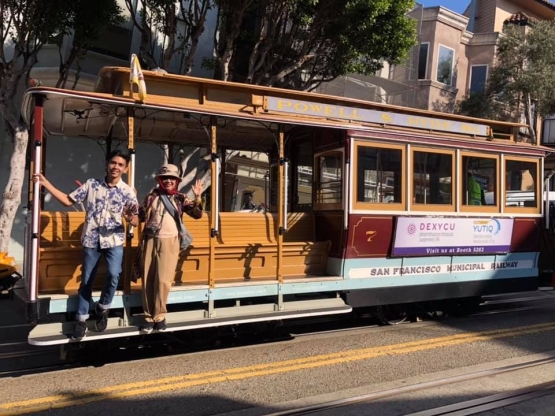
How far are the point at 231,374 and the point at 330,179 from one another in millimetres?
2968

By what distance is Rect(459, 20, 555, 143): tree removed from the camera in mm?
18750

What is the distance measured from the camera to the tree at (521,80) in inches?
738

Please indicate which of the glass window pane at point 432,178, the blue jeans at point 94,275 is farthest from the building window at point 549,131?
the blue jeans at point 94,275

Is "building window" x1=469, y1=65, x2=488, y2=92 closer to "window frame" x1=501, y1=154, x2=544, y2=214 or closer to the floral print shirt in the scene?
"window frame" x1=501, y1=154, x2=544, y2=214

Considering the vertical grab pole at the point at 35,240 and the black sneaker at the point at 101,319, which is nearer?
the vertical grab pole at the point at 35,240

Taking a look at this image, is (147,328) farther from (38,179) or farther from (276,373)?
(38,179)

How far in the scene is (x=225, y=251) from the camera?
588 cm

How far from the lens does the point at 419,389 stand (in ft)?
15.2

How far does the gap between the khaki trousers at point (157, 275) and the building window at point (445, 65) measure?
20.3 m

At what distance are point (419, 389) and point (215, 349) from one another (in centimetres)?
240

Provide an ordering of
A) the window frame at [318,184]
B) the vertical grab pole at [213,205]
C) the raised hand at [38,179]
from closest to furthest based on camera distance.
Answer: the raised hand at [38,179], the vertical grab pole at [213,205], the window frame at [318,184]

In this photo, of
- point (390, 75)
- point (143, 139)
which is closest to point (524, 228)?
point (143, 139)

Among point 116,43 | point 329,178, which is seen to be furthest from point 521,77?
point 329,178

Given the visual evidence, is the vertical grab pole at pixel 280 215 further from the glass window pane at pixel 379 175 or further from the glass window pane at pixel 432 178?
the glass window pane at pixel 432 178
